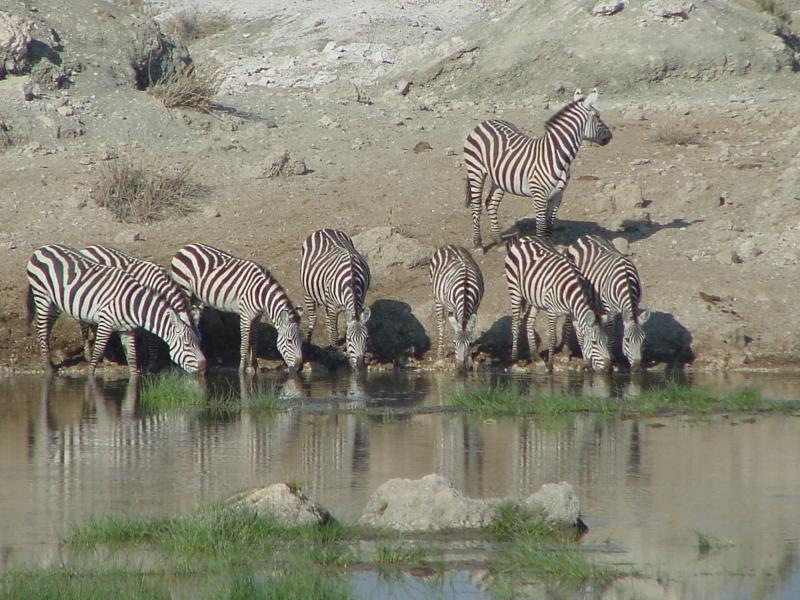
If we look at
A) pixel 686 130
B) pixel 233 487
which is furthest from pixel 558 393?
pixel 686 130

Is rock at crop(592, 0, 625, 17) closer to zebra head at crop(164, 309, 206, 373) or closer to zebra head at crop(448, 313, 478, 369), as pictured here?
zebra head at crop(448, 313, 478, 369)

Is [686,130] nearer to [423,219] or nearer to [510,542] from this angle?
[423,219]

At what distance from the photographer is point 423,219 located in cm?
1967

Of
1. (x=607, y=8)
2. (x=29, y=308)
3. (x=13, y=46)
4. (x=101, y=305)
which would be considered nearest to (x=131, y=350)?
(x=101, y=305)

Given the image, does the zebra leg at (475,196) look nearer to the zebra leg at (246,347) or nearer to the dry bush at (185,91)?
the zebra leg at (246,347)

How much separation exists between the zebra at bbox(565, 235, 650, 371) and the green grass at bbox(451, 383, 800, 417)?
2.34 m

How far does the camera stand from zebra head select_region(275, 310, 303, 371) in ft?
51.8

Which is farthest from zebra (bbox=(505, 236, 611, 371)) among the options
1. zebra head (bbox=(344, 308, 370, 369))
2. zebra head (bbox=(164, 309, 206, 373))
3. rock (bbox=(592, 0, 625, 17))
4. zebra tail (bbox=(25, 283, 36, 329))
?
rock (bbox=(592, 0, 625, 17))

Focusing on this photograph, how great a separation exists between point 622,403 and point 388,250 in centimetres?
547

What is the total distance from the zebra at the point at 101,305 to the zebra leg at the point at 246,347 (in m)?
0.68

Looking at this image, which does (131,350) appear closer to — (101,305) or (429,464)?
(101,305)

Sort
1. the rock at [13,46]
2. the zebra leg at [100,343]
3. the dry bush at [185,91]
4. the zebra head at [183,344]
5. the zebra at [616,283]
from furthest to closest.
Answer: the dry bush at [185,91] < the rock at [13,46] < the zebra at [616,283] < the zebra leg at [100,343] < the zebra head at [183,344]

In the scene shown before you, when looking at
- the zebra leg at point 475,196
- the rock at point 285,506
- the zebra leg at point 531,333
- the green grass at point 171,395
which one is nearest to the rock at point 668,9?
the zebra leg at point 475,196

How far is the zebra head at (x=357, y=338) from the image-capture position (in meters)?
15.8
